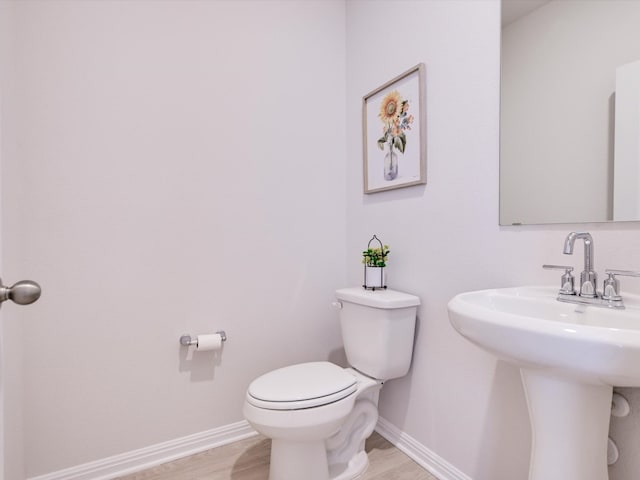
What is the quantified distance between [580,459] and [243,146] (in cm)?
169

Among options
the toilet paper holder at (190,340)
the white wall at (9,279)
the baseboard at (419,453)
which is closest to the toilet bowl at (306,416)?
the baseboard at (419,453)

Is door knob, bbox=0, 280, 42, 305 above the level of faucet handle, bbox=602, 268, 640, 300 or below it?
above

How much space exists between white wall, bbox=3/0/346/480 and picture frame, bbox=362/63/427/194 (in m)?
0.26

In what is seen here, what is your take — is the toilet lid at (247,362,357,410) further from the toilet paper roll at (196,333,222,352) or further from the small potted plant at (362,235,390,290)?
the small potted plant at (362,235,390,290)

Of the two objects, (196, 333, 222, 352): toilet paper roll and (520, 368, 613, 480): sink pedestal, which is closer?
(520, 368, 613, 480): sink pedestal

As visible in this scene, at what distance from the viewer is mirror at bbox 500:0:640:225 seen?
0.99 m

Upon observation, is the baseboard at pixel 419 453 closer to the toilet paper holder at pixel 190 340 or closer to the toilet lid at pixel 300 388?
the toilet lid at pixel 300 388

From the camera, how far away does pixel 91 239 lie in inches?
58.7

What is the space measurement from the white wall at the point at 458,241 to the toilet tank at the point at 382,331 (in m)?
0.08

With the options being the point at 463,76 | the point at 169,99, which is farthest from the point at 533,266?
the point at 169,99

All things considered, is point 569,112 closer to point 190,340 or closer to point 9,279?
point 190,340

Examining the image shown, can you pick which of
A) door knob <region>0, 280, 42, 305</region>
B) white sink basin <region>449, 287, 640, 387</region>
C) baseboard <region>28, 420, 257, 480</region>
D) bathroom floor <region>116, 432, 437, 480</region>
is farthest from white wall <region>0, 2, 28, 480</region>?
white sink basin <region>449, 287, 640, 387</region>

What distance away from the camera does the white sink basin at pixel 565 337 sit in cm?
66

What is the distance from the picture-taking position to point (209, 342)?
1.62m
